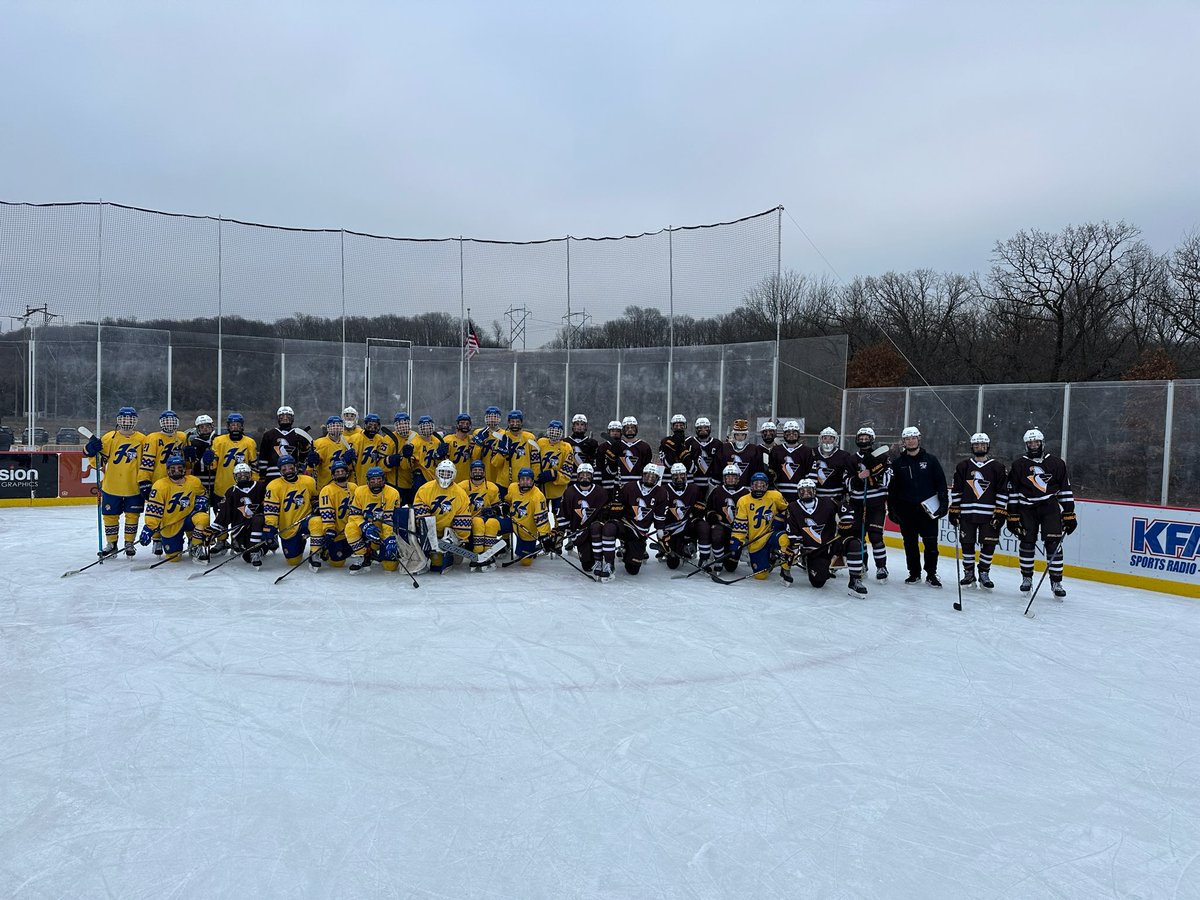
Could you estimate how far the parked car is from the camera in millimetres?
11609

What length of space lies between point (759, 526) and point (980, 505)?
1.96 metres

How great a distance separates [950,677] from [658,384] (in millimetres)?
9163

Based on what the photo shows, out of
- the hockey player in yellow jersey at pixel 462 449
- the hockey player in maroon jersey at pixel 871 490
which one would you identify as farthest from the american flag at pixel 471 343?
the hockey player in maroon jersey at pixel 871 490

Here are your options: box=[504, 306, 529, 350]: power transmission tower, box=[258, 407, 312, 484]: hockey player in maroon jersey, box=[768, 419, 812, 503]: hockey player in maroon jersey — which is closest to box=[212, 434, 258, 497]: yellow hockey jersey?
box=[258, 407, 312, 484]: hockey player in maroon jersey

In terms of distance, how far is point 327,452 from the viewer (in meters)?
7.70

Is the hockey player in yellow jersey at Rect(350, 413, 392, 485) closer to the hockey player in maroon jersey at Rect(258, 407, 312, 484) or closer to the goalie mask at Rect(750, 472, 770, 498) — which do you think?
the hockey player in maroon jersey at Rect(258, 407, 312, 484)

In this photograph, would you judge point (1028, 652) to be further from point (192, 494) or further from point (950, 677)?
point (192, 494)

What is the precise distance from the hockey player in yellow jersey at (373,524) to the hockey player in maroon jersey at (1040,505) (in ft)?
17.9

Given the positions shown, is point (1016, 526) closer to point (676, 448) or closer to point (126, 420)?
point (676, 448)

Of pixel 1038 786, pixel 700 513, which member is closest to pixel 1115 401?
pixel 700 513

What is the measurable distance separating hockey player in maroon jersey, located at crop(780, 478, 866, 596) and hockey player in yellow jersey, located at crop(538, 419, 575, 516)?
7.72ft

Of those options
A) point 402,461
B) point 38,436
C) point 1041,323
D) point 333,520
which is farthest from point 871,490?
point 1041,323

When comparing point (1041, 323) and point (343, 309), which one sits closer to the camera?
point (343, 309)

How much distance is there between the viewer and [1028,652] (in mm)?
4715
